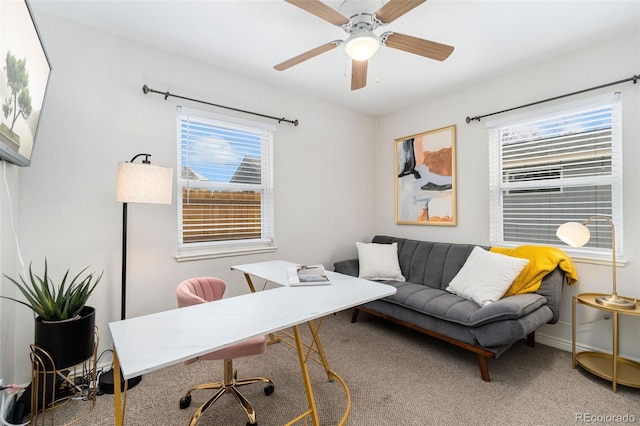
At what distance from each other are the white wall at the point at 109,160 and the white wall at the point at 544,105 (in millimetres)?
1785

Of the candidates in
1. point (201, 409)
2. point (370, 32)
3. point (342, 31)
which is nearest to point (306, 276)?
point (201, 409)

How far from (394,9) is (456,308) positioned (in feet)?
7.03

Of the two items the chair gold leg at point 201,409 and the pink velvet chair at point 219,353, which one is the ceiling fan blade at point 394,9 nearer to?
the pink velvet chair at point 219,353

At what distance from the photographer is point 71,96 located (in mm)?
2148

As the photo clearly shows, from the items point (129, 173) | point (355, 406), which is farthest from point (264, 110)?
point (355, 406)

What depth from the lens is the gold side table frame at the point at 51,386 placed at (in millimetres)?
1516

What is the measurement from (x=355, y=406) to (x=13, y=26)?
2.54 metres

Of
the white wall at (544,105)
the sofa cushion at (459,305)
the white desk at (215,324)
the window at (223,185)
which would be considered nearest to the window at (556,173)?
the white wall at (544,105)

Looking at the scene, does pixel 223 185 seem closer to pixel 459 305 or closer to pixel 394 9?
pixel 394 9

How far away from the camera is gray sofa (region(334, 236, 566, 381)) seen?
6.84 feet

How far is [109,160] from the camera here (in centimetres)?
230

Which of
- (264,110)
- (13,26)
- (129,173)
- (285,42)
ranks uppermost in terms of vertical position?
(285,42)

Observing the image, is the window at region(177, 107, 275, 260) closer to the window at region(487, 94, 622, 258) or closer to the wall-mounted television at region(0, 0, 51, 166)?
the wall-mounted television at region(0, 0, 51, 166)

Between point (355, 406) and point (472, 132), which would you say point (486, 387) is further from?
point (472, 132)
